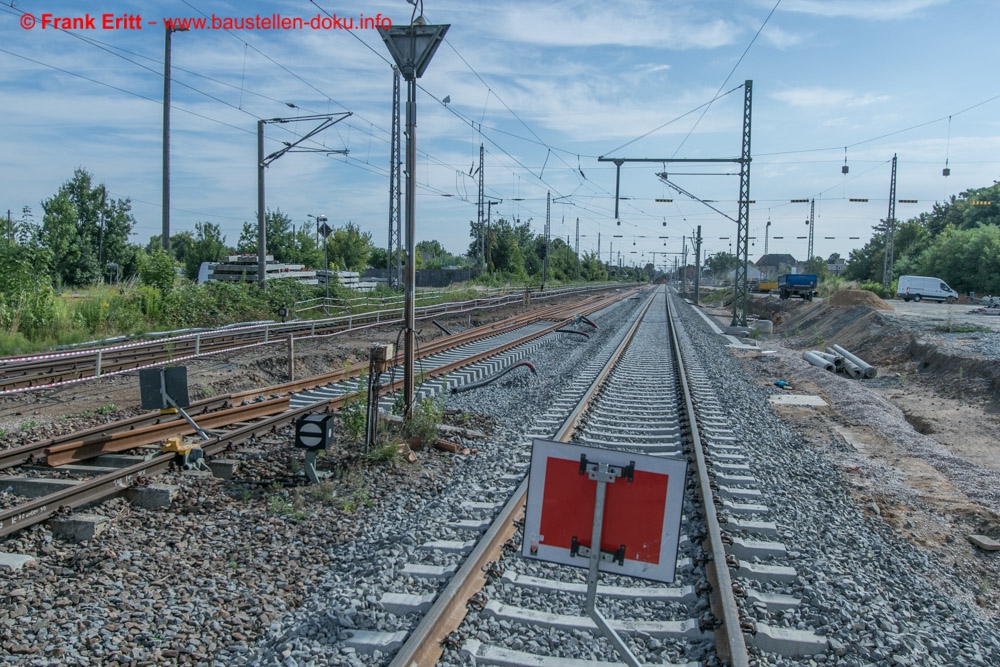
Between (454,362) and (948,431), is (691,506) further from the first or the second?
Result: (454,362)

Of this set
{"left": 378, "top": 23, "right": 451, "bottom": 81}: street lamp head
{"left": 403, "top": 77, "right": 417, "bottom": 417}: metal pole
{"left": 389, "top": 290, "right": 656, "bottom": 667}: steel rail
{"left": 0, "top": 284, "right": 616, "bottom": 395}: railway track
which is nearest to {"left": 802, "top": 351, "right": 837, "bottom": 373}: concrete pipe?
{"left": 0, "top": 284, "right": 616, "bottom": 395}: railway track

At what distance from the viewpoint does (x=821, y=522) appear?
20.2 feet

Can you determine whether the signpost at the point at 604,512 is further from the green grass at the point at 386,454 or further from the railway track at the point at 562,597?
the green grass at the point at 386,454

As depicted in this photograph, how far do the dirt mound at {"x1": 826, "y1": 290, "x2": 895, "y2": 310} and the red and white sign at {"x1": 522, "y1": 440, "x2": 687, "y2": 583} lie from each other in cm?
3063

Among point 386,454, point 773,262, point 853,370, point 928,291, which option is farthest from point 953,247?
point 773,262

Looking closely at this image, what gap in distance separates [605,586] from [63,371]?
1133 centimetres

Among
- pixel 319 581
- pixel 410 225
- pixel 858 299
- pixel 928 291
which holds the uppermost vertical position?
pixel 410 225

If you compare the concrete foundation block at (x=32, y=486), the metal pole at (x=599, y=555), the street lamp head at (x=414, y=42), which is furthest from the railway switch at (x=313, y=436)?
the street lamp head at (x=414, y=42)

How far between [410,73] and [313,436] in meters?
4.52

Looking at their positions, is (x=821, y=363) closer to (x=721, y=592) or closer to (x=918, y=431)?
(x=918, y=431)

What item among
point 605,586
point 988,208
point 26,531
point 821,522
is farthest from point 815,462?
point 988,208

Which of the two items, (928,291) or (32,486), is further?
(928,291)

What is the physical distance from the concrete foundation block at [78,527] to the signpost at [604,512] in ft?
12.8

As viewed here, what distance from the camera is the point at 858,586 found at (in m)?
4.80
